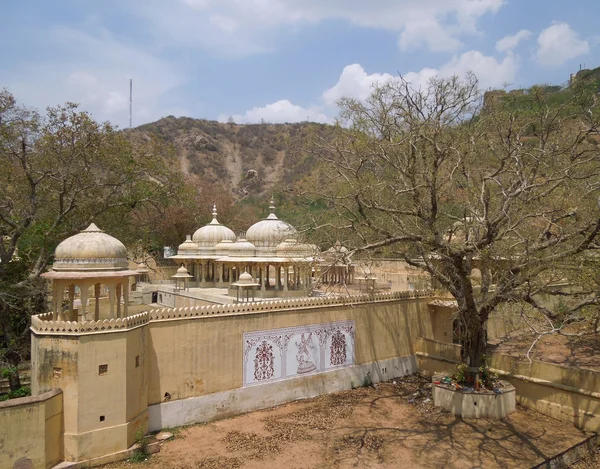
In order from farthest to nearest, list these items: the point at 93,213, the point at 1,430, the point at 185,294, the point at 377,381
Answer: the point at 185,294
the point at 93,213
the point at 377,381
the point at 1,430

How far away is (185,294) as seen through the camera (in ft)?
64.5

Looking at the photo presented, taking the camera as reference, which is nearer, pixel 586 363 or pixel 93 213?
pixel 586 363

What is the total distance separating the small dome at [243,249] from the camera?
64.5 ft

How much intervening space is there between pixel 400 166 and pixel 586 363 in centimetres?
844

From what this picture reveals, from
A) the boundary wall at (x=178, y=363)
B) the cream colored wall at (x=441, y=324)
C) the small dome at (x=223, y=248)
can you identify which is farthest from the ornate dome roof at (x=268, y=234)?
the cream colored wall at (x=441, y=324)

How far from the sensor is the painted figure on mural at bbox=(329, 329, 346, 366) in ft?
45.5

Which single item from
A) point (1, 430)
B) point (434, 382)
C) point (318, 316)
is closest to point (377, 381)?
point (434, 382)

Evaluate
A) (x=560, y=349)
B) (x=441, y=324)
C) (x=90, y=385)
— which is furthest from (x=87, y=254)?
(x=560, y=349)

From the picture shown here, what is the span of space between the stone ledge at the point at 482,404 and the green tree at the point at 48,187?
1202 centimetres

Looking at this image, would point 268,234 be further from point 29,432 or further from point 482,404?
point 29,432

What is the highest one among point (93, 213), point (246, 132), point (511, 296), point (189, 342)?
point (246, 132)

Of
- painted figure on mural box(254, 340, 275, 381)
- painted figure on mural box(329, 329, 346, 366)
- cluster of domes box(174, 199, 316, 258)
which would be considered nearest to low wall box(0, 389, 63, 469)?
painted figure on mural box(254, 340, 275, 381)

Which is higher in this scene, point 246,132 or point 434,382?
point 246,132

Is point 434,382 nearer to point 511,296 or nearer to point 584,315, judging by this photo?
point 511,296
